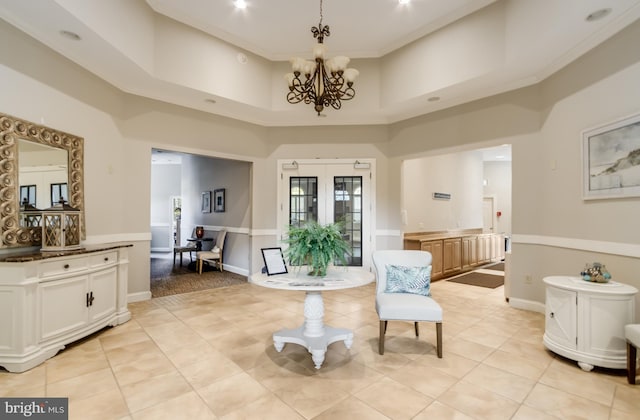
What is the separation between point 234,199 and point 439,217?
4.82 metres

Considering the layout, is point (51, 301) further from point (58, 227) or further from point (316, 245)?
point (316, 245)

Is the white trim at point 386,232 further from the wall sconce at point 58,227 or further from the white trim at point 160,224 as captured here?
the white trim at point 160,224

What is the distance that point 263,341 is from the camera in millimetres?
3113

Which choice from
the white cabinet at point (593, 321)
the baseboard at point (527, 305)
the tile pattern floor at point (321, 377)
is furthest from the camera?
the baseboard at point (527, 305)

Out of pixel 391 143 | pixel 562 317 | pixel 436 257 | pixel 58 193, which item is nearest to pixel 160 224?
pixel 58 193

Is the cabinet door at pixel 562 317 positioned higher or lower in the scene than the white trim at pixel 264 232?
lower

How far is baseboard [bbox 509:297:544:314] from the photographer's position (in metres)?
4.04

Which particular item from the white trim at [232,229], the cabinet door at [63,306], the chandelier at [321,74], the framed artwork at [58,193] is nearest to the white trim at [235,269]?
the white trim at [232,229]

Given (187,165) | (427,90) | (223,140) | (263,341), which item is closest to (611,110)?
(427,90)

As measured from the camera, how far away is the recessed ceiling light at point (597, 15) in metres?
2.79

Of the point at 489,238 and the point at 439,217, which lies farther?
the point at 489,238

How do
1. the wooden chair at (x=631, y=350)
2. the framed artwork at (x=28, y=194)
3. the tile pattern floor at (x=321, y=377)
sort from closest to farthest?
the tile pattern floor at (x=321, y=377) < the wooden chair at (x=631, y=350) < the framed artwork at (x=28, y=194)

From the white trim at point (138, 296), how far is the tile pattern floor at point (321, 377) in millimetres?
811

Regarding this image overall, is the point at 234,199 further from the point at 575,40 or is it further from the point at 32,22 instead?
the point at 575,40
